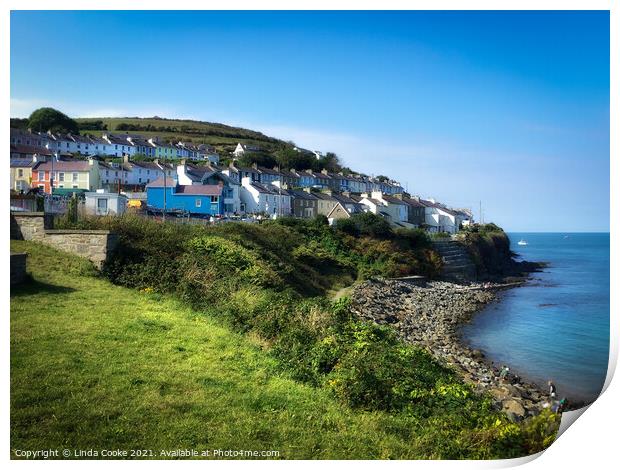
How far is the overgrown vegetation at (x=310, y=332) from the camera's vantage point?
527cm

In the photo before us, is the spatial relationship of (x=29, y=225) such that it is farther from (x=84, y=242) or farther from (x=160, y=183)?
(x=160, y=183)

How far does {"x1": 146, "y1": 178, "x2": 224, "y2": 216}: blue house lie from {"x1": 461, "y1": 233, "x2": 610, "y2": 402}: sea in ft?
42.7

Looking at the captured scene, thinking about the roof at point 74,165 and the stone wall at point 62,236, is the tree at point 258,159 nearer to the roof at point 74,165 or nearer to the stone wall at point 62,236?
the roof at point 74,165

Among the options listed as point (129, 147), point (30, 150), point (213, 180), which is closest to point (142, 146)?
point (129, 147)

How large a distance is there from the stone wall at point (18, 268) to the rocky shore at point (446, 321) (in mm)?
7266

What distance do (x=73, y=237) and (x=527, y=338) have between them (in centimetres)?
1157

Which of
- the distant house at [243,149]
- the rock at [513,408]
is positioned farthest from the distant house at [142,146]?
the rock at [513,408]

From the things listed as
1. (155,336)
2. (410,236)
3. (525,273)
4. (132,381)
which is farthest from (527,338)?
(525,273)

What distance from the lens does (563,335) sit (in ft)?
33.9

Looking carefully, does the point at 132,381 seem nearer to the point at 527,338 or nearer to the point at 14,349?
the point at 14,349

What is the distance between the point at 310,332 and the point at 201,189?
17.0 m

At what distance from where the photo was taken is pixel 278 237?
70.7 feet

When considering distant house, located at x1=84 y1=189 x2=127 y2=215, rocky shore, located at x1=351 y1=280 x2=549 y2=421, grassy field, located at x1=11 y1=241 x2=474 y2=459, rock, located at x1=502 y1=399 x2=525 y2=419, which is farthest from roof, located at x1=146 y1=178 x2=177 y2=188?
rock, located at x1=502 y1=399 x2=525 y2=419
